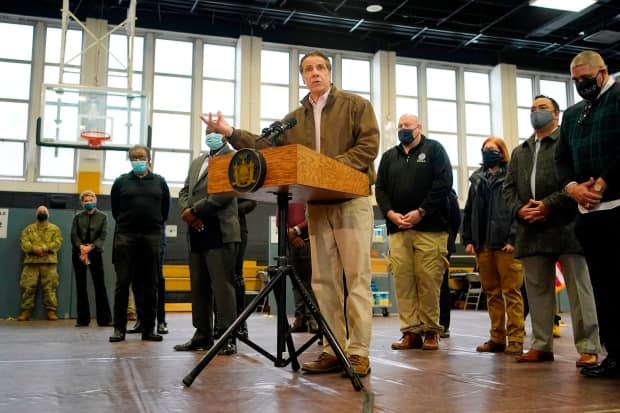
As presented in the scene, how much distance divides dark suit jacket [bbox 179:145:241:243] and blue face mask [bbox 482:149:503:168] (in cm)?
186

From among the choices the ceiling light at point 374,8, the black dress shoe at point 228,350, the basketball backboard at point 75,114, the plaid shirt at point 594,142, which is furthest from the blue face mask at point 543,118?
the ceiling light at point 374,8

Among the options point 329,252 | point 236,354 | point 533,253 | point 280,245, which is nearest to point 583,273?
point 533,253

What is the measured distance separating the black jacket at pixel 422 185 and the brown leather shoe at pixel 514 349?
89 cm

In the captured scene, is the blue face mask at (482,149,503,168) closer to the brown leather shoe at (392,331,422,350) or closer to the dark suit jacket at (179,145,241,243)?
the brown leather shoe at (392,331,422,350)

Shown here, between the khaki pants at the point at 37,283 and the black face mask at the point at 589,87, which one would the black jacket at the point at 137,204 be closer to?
the black face mask at the point at 589,87

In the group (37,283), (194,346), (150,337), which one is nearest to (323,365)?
(194,346)

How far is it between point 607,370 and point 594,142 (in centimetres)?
106

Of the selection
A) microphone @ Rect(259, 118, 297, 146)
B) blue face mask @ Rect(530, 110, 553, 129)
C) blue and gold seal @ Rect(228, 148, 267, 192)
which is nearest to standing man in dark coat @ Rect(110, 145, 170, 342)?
microphone @ Rect(259, 118, 297, 146)

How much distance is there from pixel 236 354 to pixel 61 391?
55.1 inches

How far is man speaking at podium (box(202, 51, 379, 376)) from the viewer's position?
274 cm

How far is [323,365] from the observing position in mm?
2779

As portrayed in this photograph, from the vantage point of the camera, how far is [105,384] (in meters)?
2.51

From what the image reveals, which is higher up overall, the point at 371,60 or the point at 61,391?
the point at 371,60

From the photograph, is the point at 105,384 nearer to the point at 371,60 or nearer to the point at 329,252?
the point at 329,252
